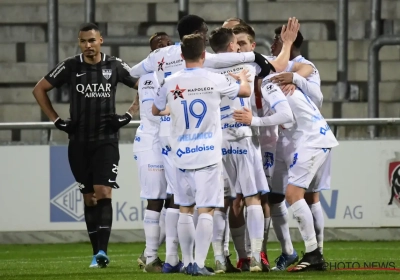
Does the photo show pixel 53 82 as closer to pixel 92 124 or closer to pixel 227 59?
pixel 92 124

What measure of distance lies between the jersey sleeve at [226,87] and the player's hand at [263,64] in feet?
1.74

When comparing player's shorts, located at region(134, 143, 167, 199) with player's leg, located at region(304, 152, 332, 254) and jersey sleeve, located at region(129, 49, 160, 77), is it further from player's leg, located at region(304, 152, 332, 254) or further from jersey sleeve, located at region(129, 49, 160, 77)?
player's leg, located at region(304, 152, 332, 254)

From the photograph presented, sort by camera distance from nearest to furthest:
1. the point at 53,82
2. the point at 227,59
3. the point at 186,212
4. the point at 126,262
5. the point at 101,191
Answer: the point at 186,212 → the point at 227,59 → the point at 101,191 → the point at 53,82 → the point at 126,262

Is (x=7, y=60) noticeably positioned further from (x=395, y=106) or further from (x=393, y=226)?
(x=393, y=226)

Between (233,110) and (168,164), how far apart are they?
2.66ft

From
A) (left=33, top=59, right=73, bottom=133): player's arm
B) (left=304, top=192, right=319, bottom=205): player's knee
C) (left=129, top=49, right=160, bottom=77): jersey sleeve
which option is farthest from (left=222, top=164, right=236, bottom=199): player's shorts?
(left=33, top=59, right=73, bottom=133): player's arm

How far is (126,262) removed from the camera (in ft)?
34.1

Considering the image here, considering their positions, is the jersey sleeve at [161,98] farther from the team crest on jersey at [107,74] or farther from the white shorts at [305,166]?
the team crest on jersey at [107,74]

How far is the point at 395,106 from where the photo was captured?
16125mm

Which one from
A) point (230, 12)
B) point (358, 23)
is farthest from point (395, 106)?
point (230, 12)

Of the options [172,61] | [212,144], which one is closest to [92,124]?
[172,61]

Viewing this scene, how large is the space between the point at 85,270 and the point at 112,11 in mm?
9193

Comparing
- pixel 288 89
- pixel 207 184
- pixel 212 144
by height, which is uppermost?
pixel 288 89

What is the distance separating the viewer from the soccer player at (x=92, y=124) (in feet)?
32.3
